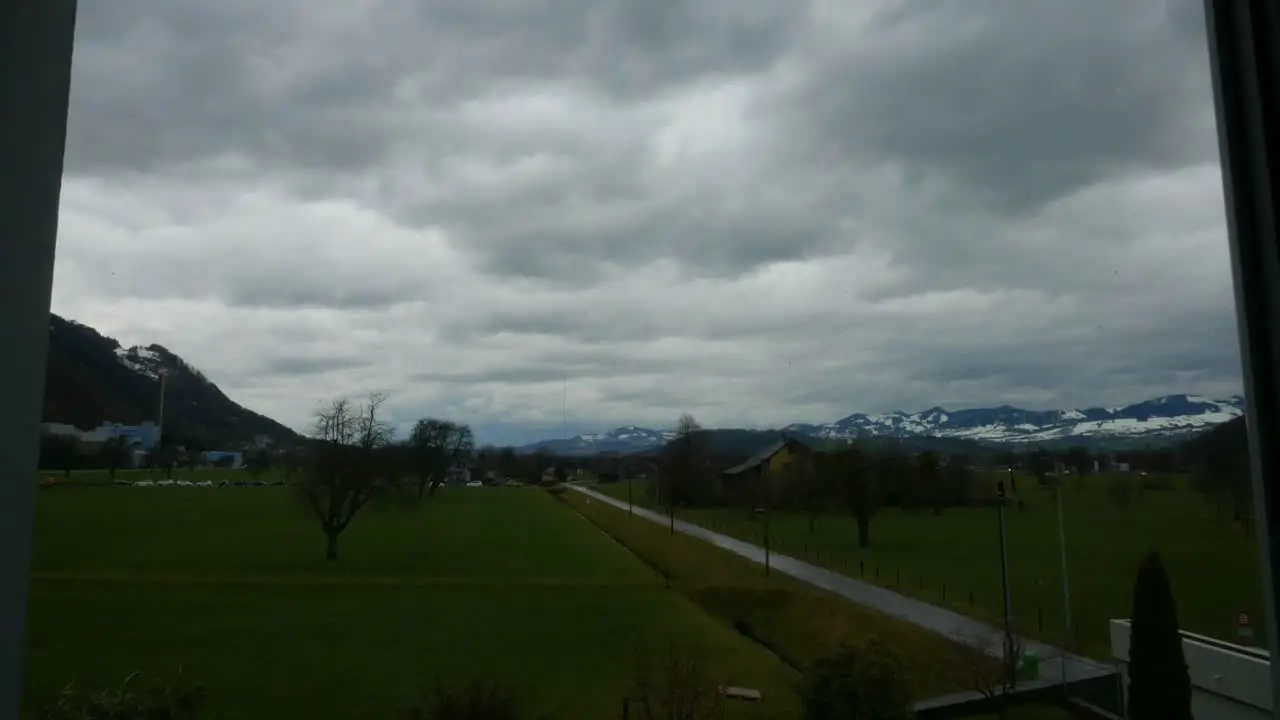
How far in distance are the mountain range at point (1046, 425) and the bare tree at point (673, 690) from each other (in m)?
1.47

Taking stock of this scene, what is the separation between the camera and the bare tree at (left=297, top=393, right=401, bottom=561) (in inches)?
237

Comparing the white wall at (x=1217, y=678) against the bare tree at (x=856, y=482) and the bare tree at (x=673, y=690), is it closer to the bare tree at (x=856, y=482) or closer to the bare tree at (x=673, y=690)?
the bare tree at (x=673, y=690)

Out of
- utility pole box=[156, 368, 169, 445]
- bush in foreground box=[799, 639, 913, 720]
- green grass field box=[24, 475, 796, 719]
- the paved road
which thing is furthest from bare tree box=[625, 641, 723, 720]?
utility pole box=[156, 368, 169, 445]

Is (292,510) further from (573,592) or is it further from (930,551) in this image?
(930,551)

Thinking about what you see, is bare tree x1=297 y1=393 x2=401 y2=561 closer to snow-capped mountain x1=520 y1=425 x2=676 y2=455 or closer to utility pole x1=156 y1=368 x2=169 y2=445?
snow-capped mountain x1=520 y1=425 x2=676 y2=455

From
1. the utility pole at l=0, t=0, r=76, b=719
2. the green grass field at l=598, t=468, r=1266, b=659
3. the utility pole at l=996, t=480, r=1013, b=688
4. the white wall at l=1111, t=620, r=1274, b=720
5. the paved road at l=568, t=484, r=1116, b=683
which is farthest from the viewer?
the utility pole at l=996, t=480, r=1013, b=688

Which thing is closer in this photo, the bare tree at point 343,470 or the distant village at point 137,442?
the distant village at point 137,442

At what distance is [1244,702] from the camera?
1443mm

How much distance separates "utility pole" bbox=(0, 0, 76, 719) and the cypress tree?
2.39 meters

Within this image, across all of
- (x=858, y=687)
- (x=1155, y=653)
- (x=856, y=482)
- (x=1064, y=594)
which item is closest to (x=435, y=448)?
(x=856, y=482)

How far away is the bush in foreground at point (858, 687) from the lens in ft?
10.3

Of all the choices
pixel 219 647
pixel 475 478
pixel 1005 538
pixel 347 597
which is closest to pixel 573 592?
pixel 475 478

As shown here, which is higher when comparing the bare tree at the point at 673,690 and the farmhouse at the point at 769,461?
the farmhouse at the point at 769,461

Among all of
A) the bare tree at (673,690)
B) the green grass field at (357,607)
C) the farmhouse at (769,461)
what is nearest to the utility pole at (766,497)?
the farmhouse at (769,461)
